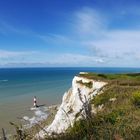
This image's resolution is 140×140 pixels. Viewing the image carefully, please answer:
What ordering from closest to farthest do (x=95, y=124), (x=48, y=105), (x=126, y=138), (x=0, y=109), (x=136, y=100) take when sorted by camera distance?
1. (x=126, y=138)
2. (x=95, y=124)
3. (x=136, y=100)
4. (x=0, y=109)
5. (x=48, y=105)

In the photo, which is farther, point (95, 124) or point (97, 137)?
point (95, 124)

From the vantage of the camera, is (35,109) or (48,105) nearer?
(35,109)

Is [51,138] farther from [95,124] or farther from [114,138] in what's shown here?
[114,138]

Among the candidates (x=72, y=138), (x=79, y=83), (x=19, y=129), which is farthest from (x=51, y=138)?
(x=79, y=83)

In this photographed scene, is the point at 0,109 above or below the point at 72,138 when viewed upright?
below

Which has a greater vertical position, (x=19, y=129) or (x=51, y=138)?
(x=19, y=129)

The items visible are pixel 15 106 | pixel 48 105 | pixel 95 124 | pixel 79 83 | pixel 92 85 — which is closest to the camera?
pixel 95 124

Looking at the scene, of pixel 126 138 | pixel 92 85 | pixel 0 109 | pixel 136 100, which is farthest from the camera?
pixel 0 109

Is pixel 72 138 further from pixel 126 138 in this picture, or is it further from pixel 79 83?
pixel 79 83

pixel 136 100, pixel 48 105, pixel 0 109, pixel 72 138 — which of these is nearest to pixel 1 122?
pixel 0 109
